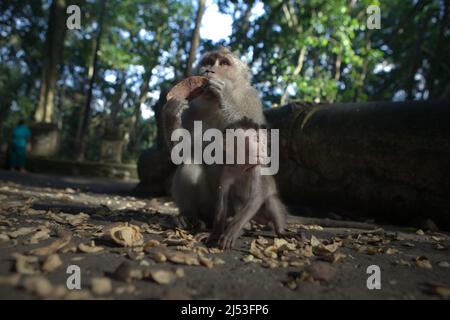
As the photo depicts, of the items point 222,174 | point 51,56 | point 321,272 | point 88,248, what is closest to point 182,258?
point 88,248

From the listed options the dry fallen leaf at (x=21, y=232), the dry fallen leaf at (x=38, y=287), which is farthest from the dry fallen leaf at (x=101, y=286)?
the dry fallen leaf at (x=21, y=232)

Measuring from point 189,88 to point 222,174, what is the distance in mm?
702

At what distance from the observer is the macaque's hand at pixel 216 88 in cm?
277

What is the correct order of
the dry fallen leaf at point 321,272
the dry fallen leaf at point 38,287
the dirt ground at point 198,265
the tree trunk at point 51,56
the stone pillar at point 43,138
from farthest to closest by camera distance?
the tree trunk at point 51,56
the stone pillar at point 43,138
the dry fallen leaf at point 321,272
the dirt ground at point 198,265
the dry fallen leaf at point 38,287

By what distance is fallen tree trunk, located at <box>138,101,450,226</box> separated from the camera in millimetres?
4141

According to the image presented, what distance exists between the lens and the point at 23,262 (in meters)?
1.80

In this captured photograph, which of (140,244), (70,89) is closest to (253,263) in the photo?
(140,244)

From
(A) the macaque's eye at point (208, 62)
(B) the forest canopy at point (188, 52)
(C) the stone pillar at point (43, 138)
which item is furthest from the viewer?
(C) the stone pillar at point (43, 138)

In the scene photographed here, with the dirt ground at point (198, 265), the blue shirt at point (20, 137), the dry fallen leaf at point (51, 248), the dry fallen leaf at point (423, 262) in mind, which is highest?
the blue shirt at point (20, 137)

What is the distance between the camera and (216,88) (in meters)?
2.77

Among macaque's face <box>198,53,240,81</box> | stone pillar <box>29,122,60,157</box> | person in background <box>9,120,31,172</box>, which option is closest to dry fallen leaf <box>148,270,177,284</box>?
macaque's face <box>198,53,240,81</box>

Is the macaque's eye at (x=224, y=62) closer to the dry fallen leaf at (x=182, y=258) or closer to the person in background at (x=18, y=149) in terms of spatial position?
the dry fallen leaf at (x=182, y=258)

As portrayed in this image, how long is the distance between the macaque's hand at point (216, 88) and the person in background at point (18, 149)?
9998mm
